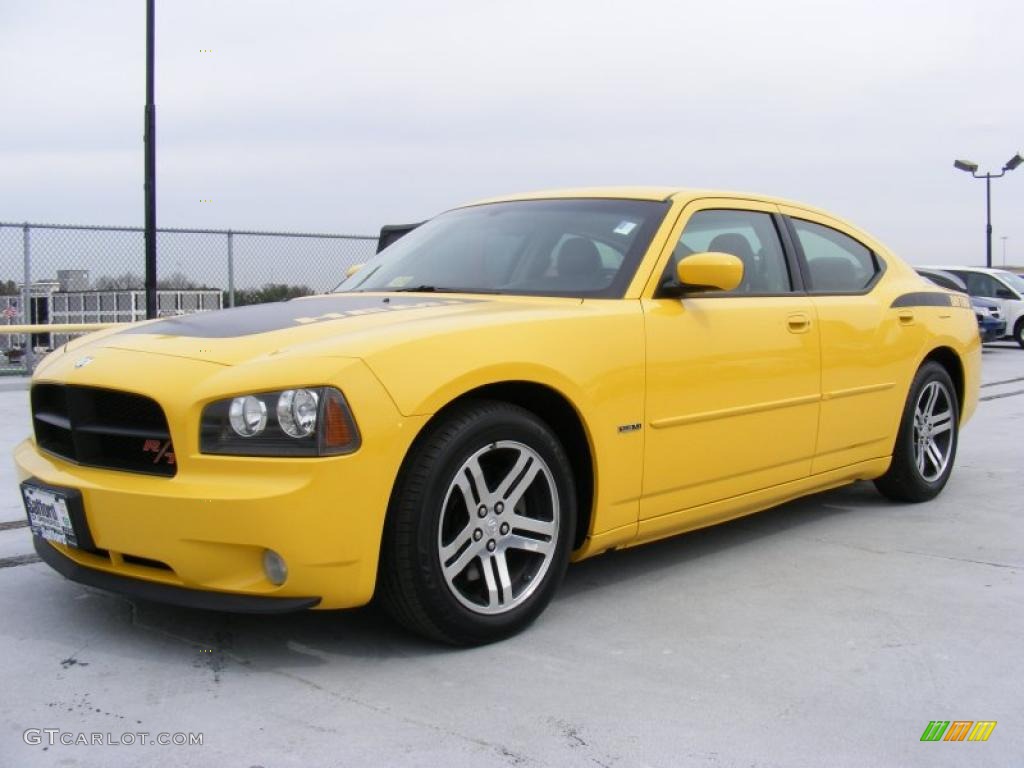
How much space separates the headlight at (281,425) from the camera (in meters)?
3.00

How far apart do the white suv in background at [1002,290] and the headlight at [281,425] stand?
19.5m

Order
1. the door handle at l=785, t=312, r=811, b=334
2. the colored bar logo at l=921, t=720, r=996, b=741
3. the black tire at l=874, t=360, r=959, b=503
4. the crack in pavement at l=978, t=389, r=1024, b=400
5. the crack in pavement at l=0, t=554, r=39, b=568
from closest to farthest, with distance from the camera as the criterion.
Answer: the colored bar logo at l=921, t=720, r=996, b=741, the crack in pavement at l=0, t=554, r=39, b=568, the door handle at l=785, t=312, r=811, b=334, the black tire at l=874, t=360, r=959, b=503, the crack in pavement at l=978, t=389, r=1024, b=400

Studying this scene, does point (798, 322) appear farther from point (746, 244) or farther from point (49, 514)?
point (49, 514)

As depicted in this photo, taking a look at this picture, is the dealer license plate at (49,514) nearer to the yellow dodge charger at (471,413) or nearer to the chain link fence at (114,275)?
the yellow dodge charger at (471,413)

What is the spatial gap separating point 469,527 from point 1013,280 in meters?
20.3

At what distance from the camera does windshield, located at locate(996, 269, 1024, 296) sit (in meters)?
20.5

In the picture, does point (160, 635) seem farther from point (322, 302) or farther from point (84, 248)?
point (84, 248)

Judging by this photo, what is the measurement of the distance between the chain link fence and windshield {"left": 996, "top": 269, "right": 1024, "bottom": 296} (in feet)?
45.1

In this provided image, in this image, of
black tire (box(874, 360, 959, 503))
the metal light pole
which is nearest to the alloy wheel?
black tire (box(874, 360, 959, 503))

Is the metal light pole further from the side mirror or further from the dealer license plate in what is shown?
the side mirror

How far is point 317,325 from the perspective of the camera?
137 inches

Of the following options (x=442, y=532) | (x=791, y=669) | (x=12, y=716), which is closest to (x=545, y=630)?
(x=442, y=532)

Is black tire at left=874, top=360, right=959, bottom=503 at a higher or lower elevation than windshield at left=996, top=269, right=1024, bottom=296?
lower

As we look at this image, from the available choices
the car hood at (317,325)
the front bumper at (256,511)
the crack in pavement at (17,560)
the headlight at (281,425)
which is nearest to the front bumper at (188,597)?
the front bumper at (256,511)
